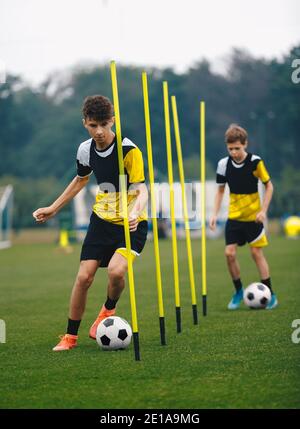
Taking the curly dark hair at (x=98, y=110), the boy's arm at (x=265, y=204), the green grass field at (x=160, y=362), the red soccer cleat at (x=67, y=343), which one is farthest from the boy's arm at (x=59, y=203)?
the boy's arm at (x=265, y=204)

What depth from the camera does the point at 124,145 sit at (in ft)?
24.5

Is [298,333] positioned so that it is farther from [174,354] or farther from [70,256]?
[70,256]

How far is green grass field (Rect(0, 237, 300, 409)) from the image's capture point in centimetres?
546

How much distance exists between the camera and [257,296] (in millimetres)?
10438

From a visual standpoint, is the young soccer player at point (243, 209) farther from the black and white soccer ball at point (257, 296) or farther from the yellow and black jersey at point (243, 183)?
the black and white soccer ball at point (257, 296)

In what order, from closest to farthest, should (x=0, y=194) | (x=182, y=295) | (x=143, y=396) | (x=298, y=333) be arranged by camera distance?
(x=143, y=396)
(x=298, y=333)
(x=182, y=295)
(x=0, y=194)

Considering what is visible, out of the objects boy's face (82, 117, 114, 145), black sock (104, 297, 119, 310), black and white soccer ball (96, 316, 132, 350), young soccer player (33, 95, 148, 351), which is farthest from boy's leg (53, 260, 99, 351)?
boy's face (82, 117, 114, 145)

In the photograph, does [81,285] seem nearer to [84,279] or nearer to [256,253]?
[84,279]

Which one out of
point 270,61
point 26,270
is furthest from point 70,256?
point 270,61

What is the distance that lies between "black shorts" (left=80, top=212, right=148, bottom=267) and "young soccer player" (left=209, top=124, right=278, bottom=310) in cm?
309

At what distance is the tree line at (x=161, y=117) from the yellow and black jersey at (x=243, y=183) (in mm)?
46734

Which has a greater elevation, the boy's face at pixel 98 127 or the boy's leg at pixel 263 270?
the boy's face at pixel 98 127

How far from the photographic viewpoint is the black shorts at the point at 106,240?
7.70 m

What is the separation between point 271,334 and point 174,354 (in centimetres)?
141
